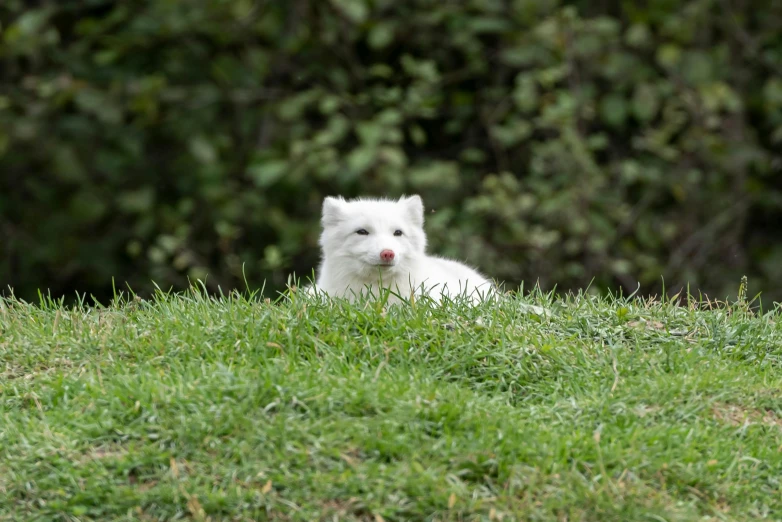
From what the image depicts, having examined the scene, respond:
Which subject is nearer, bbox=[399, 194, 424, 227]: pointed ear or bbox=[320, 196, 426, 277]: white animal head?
bbox=[320, 196, 426, 277]: white animal head

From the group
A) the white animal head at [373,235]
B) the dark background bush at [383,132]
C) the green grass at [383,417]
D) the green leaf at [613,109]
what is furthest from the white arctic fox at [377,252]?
the green leaf at [613,109]

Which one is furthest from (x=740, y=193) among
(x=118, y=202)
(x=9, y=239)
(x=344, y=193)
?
(x=9, y=239)

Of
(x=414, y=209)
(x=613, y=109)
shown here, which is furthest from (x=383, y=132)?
(x=414, y=209)

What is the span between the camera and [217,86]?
9266 mm

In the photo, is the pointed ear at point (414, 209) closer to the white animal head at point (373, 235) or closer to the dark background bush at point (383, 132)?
the white animal head at point (373, 235)

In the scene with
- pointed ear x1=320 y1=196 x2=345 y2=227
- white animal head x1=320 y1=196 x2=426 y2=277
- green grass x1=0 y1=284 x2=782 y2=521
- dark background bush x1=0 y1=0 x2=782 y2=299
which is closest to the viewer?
green grass x1=0 y1=284 x2=782 y2=521

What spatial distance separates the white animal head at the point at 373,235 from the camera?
17.9 feet

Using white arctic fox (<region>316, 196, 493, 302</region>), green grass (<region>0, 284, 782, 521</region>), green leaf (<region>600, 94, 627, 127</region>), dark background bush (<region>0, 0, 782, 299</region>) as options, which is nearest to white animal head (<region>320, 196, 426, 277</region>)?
white arctic fox (<region>316, 196, 493, 302</region>)

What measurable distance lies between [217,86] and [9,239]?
219cm

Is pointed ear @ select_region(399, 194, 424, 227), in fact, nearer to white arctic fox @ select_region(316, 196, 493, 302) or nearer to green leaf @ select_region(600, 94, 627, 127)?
white arctic fox @ select_region(316, 196, 493, 302)

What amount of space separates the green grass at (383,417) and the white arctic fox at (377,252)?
0.64m

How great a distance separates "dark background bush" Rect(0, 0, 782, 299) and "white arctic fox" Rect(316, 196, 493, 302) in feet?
9.44

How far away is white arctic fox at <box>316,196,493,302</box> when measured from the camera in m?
5.48

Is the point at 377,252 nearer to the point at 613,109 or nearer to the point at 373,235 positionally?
the point at 373,235
